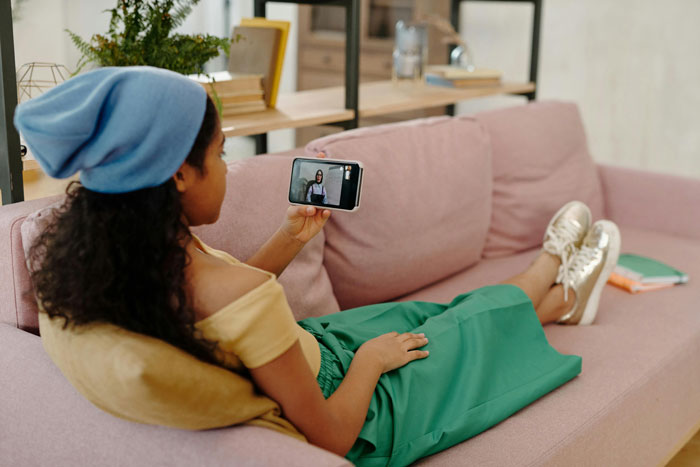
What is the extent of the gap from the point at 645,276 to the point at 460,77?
3.15ft

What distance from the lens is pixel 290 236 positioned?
131cm

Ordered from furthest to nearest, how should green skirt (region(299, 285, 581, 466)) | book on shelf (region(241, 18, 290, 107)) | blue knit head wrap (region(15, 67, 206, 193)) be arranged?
1. book on shelf (region(241, 18, 290, 107))
2. green skirt (region(299, 285, 581, 466))
3. blue knit head wrap (region(15, 67, 206, 193))

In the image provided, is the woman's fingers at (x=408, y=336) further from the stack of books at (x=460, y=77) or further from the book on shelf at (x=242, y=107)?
the stack of books at (x=460, y=77)

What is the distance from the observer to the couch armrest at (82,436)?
35.8 inches

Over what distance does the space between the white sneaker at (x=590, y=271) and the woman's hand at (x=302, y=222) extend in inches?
28.6

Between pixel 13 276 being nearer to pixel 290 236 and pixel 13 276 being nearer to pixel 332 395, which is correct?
pixel 290 236

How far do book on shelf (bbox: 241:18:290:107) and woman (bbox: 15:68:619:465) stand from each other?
813mm

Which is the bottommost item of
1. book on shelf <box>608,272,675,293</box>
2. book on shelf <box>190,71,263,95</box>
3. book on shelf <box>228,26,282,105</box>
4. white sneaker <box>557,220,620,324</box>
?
book on shelf <box>608,272,675,293</box>

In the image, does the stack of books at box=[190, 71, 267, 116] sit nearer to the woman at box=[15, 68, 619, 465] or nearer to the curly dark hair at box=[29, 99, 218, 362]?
the woman at box=[15, 68, 619, 465]

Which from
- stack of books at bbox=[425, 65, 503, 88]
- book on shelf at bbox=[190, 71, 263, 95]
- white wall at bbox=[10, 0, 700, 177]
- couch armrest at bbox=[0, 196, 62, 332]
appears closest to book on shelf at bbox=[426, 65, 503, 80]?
stack of books at bbox=[425, 65, 503, 88]

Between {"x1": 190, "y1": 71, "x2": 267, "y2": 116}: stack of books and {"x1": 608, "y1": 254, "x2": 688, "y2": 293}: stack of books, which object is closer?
{"x1": 190, "y1": 71, "x2": 267, "y2": 116}: stack of books

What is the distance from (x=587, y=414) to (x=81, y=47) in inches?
46.5

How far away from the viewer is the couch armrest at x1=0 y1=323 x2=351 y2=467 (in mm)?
910

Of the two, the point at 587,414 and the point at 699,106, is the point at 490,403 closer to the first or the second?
the point at 587,414
